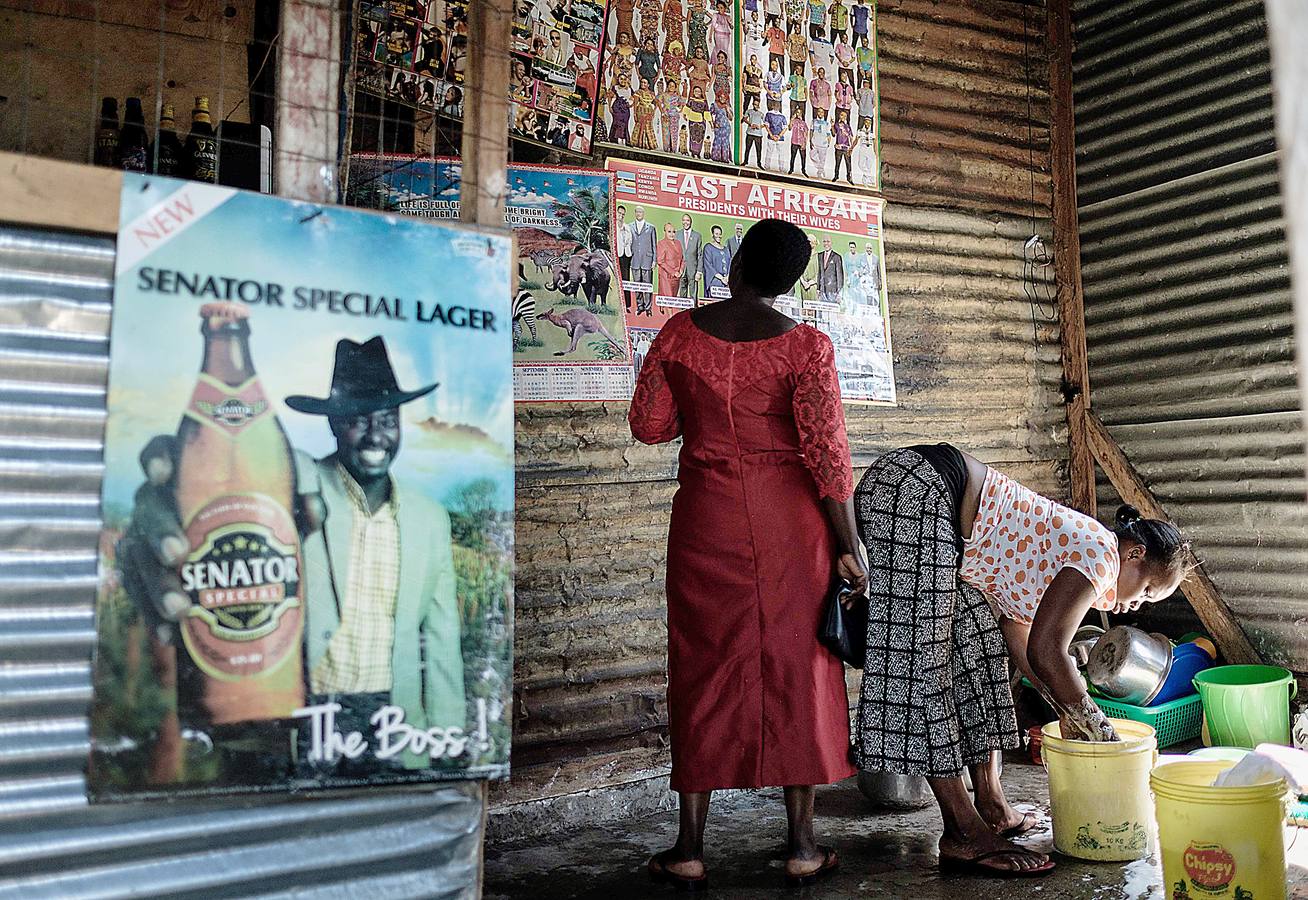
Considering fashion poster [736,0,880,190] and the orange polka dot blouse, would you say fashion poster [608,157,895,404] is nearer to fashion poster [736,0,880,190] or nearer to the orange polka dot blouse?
fashion poster [736,0,880,190]

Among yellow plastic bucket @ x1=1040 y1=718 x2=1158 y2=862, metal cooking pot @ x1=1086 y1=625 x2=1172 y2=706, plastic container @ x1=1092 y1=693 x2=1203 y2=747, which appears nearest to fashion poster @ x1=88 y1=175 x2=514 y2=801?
yellow plastic bucket @ x1=1040 y1=718 x2=1158 y2=862

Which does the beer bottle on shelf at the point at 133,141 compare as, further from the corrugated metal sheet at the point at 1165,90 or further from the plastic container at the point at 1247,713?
the corrugated metal sheet at the point at 1165,90

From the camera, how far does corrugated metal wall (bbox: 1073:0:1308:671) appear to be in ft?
17.2

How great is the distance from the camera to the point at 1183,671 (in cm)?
507

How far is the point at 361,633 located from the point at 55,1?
8.32 ft

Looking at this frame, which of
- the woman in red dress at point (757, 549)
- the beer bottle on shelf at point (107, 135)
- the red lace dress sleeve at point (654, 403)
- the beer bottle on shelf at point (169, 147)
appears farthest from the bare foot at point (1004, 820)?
→ the beer bottle on shelf at point (107, 135)

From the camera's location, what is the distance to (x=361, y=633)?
7.10ft

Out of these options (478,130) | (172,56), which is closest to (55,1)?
(172,56)

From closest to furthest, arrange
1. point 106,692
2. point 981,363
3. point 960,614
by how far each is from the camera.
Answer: point 106,692 < point 960,614 < point 981,363

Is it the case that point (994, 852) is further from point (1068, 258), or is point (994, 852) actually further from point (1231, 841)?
point (1068, 258)

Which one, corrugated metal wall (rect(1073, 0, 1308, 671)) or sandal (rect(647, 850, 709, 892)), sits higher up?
corrugated metal wall (rect(1073, 0, 1308, 671))

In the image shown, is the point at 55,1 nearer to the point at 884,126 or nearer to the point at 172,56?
the point at 172,56

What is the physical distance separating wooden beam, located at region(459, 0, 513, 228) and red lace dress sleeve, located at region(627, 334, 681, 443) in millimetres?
1074

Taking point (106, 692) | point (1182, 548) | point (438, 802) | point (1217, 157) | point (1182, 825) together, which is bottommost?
point (1182, 825)
